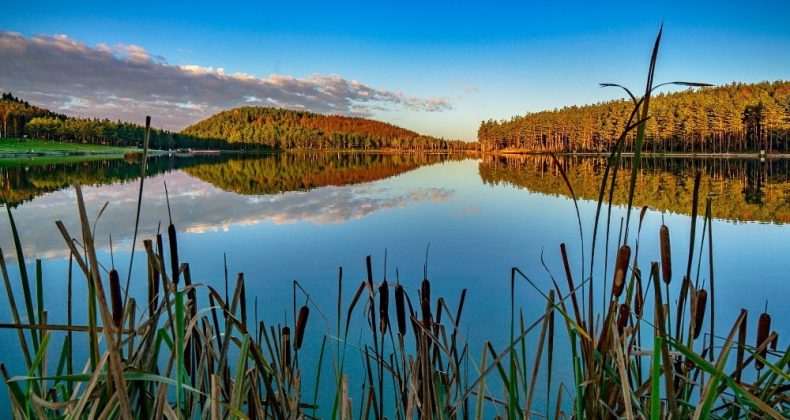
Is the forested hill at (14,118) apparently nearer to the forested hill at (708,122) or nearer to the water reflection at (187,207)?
the water reflection at (187,207)

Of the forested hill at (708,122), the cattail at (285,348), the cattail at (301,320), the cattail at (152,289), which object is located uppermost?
the forested hill at (708,122)

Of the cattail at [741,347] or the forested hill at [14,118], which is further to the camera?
the forested hill at [14,118]

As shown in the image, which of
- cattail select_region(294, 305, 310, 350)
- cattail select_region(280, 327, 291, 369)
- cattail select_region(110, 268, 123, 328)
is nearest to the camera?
cattail select_region(110, 268, 123, 328)

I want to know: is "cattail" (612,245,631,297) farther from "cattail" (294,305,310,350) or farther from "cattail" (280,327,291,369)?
"cattail" (280,327,291,369)

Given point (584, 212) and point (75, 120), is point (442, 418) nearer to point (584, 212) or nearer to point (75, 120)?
point (584, 212)

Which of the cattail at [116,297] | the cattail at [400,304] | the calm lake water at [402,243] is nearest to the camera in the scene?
the cattail at [116,297]

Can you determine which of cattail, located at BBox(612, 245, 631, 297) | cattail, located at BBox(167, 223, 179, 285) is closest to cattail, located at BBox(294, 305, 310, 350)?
cattail, located at BBox(167, 223, 179, 285)

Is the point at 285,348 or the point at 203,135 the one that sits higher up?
the point at 203,135

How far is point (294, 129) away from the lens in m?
→ 170

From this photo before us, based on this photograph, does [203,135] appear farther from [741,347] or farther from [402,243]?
[741,347]

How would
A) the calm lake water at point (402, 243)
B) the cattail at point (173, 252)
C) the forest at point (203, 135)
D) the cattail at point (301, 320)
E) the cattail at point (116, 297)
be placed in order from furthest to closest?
the forest at point (203, 135) < the calm lake water at point (402, 243) < the cattail at point (301, 320) < the cattail at point (173, 252) < the cattail at point (116, 297)

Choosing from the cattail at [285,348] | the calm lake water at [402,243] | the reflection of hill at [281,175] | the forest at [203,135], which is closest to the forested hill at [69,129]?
the forest at [203,135]

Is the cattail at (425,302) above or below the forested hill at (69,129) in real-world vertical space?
below

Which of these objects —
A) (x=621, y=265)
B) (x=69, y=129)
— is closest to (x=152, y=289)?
(x=621, y=265)
